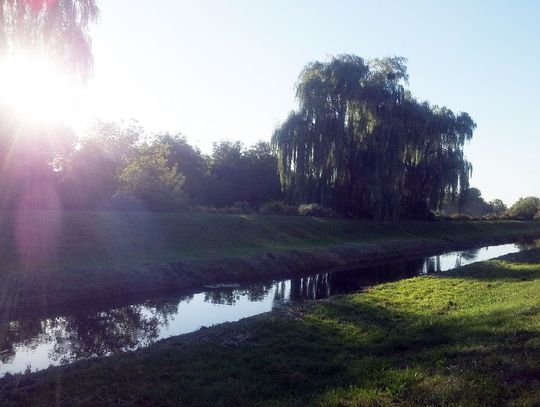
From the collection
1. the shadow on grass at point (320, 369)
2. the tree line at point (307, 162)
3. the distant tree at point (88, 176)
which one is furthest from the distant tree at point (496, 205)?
the shadow on grass at point (320, 369)

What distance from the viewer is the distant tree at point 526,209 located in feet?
250

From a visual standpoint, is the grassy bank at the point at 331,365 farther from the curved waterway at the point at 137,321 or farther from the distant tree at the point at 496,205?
the distant tree at the point at 496,205

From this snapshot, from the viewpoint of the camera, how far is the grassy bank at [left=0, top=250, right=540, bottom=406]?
6645 mm

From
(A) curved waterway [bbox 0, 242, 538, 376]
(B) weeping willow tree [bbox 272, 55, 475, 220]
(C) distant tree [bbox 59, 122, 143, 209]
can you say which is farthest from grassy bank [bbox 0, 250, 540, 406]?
(B) weeping willow tree [bbox 272, 55, 475, 220]

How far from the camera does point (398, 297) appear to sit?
15.7 meters

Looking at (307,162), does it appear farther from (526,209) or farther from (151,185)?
(526,209)

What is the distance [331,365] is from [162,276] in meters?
12.5

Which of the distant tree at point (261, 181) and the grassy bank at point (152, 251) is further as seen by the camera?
the distant tree at point (261, 181)

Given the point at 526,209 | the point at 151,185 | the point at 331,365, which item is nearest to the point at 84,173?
the point at 151,185

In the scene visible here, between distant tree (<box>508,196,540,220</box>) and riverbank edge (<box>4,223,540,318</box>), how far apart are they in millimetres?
48939

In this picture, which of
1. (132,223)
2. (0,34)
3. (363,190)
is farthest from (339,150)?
(0,34)

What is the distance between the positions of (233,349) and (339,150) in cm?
3309

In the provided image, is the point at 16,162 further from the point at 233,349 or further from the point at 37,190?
the point at 233,349

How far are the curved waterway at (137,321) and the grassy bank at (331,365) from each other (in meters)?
2.02
